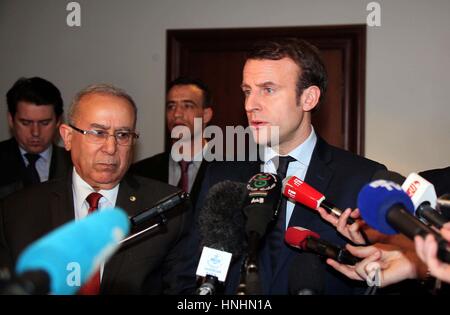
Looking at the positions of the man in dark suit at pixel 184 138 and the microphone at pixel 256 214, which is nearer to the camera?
the microphone at pixel 256 214

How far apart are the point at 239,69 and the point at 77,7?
1.44 metres

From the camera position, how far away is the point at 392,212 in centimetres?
117

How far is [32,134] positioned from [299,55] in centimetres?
203

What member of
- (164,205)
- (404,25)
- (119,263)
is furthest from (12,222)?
(404,25)

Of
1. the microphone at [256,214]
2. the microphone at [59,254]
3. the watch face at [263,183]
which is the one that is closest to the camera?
the microphone at [59,254]

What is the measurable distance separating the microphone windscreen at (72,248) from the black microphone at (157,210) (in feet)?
2.60

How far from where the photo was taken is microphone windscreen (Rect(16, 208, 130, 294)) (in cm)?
80

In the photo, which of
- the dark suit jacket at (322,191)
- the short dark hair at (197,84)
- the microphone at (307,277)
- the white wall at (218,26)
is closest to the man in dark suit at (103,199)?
the dark suit jacket at (322,191)

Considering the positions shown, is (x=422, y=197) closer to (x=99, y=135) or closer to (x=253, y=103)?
(x=253, y=103)

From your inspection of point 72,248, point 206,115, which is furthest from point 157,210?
point 206,115

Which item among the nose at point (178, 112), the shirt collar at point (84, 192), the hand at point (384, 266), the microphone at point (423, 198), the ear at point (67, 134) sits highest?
the nose at point (178, 112)

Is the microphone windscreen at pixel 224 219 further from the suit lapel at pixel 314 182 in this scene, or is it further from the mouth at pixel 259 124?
the mouth at pixel 259 124

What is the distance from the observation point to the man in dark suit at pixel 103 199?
2102 millimetres
